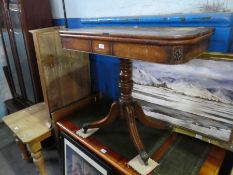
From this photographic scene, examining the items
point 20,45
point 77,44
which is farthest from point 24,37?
point 77,44

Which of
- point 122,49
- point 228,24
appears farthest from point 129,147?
point 228,24

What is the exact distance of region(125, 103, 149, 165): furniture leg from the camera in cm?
102

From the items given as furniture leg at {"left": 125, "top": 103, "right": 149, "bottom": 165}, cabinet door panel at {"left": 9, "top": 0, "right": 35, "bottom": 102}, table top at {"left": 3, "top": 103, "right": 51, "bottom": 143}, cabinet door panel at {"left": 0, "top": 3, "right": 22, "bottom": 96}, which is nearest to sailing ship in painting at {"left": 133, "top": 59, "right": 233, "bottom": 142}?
furniture leg at {"left": 125, "top": 103, "right": 149, "bottom": 165}

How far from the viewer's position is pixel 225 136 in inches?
41.8

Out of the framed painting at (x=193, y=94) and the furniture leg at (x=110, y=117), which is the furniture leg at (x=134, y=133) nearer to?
the furniture leg at (x=110, y=117)

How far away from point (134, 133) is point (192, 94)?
402mm

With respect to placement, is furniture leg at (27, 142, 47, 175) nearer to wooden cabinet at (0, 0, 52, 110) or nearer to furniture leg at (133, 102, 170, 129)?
wooden cabinet at (0, 0, 52, 110)

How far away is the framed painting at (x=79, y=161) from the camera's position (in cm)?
117

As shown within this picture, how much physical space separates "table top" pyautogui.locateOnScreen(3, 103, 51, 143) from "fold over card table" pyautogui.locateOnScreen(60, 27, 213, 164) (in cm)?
55

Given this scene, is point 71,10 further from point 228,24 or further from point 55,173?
point 55,173

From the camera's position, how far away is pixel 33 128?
1500 millimetres

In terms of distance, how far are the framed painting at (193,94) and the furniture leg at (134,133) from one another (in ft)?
0.83

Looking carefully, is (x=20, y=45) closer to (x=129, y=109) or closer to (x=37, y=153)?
(x=37, y=153)

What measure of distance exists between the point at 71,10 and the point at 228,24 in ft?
4.09
